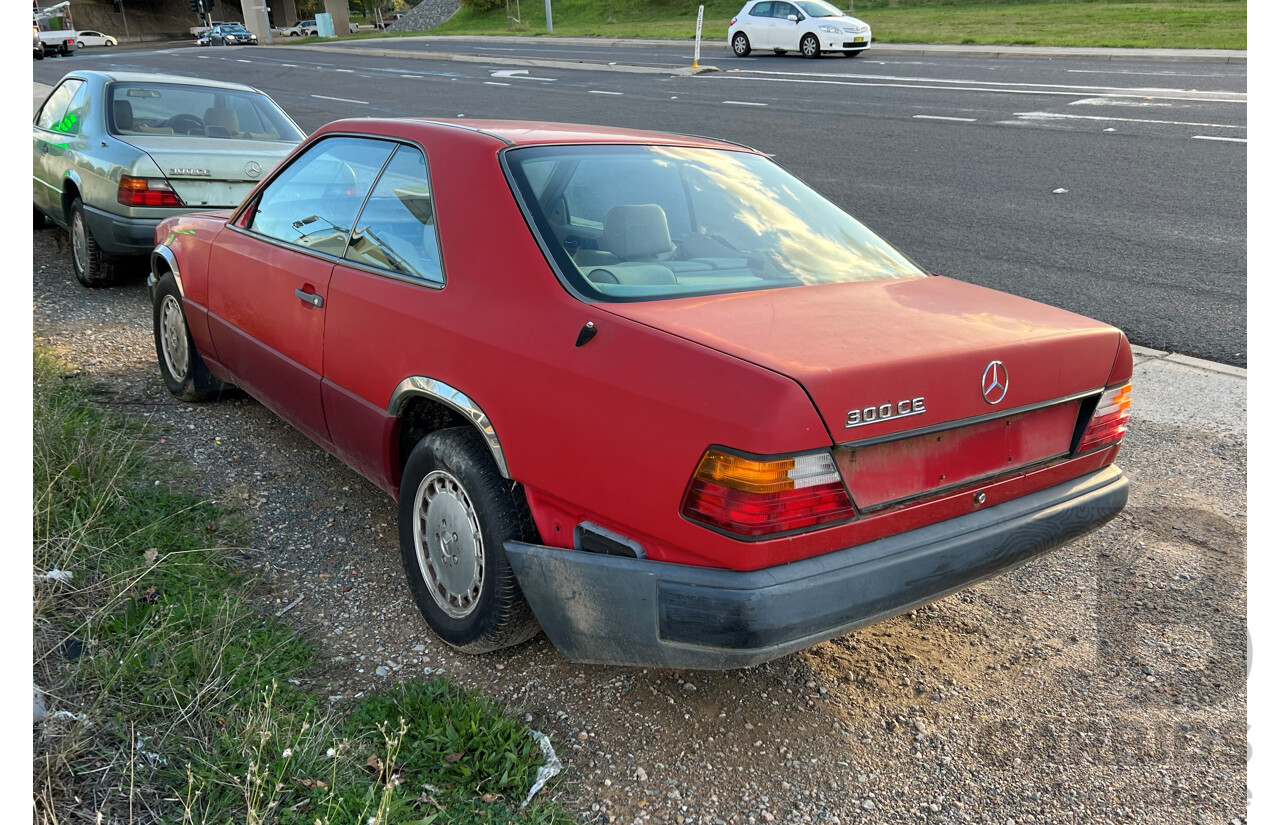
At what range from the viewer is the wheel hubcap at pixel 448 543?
2.97m

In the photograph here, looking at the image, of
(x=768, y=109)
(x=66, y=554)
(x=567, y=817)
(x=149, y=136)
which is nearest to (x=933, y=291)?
(x=567, y=817)

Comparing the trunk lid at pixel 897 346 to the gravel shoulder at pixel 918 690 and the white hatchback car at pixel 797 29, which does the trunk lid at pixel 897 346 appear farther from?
the white hatchback car at pixel 797 29

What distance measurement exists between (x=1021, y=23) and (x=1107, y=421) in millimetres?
29507

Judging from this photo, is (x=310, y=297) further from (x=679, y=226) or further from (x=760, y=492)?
(x=760, y=492)

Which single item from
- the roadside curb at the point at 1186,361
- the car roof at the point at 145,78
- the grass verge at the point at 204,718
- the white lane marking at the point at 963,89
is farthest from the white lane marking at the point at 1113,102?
the grass verge at the point at 204,718

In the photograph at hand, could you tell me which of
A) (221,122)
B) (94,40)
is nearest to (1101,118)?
(221,122)

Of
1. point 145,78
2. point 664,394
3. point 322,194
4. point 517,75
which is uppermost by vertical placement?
point 517,75

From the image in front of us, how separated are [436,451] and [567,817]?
46.0 inches

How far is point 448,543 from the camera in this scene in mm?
3074

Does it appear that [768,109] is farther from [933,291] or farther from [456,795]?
[456,795]

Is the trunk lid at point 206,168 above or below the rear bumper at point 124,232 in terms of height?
above

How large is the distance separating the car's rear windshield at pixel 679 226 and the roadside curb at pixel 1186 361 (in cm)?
315

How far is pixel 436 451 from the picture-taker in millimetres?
3018

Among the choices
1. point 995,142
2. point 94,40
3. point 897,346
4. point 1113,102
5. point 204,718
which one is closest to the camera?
point 897,346
